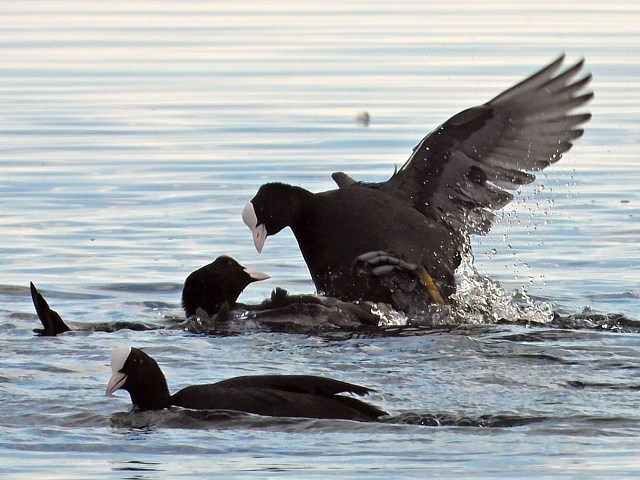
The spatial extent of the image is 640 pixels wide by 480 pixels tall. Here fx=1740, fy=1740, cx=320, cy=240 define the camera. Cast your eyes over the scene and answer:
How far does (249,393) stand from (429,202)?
364 cm

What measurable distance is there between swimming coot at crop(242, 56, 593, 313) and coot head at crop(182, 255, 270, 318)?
25 centimetres

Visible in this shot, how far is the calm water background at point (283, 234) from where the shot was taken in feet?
22.5

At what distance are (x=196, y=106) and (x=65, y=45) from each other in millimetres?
5383

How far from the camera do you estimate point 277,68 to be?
20484 mm

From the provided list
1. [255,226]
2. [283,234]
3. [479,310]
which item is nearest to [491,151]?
[479,310]

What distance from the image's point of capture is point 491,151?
10.8m

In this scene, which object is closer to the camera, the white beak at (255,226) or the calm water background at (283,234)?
the calm water background at (283,234)

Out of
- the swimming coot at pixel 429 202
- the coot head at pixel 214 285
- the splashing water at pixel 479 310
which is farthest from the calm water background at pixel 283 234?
the swimming coot at pixel 429 202

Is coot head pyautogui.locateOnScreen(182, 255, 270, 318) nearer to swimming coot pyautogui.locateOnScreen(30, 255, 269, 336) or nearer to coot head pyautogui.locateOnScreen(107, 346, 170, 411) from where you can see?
swimming coot pyautogui.locateOnScreen(30, 255, 269, 336)

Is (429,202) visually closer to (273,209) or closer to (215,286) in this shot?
(273,209)

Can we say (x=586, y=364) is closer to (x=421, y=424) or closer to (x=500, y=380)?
(x=500, y=380)

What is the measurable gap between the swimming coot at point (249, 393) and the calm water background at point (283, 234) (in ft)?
0.33

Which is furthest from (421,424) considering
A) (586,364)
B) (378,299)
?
(378,299)

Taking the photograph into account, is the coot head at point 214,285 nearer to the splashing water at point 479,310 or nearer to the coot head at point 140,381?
the splashing water at point 479,310
